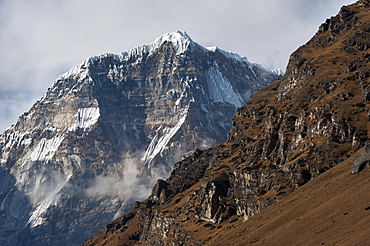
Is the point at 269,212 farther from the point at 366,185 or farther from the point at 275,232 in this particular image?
the point at 366,185

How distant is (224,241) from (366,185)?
59269 millimetres

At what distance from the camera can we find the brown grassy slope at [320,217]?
12056 cm

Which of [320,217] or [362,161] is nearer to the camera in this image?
[320,217]

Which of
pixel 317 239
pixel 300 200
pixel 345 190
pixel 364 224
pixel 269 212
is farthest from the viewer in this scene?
pixel 269 212

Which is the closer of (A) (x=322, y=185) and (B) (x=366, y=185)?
(B) (x=366, y=185)

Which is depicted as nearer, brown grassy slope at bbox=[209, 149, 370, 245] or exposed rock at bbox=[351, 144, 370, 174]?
brown grassy slope at bbox=[209, 149, 370, 245]

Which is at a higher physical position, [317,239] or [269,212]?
[269,212]

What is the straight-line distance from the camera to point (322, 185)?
6767 inches

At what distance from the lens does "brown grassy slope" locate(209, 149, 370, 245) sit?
396 feet

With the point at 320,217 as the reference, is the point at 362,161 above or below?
above

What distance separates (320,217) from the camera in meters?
140

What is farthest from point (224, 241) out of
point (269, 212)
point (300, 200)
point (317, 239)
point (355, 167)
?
point (317, 239)

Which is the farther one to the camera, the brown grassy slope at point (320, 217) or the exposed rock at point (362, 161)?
the exposed rock at point (362, 161)

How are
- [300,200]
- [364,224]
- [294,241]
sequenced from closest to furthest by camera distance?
1. [364,224]
2. [294,241]
3. [300,200]
